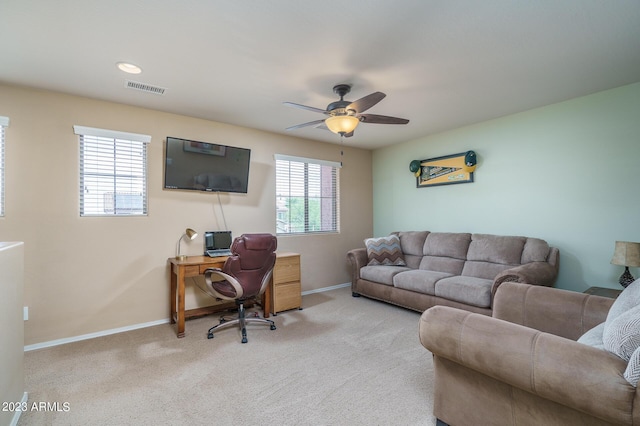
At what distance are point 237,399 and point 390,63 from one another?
9.34 ft

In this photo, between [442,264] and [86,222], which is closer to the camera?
[86,222]

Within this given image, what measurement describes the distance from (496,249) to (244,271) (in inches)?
122

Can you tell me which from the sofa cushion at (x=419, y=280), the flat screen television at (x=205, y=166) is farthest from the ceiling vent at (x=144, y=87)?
the sofa cushion at (x=419, y=280)

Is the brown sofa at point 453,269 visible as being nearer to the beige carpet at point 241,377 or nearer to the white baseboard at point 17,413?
the beige carpet at point 241,377

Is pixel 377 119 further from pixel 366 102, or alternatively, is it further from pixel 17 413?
pixel 17 413

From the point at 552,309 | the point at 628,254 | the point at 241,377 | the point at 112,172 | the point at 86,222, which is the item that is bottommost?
the point at 241,377

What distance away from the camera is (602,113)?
10.3 feet

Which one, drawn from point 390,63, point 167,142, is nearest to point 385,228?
point 390,63

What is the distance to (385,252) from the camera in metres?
4.52

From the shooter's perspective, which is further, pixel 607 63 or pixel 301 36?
pixel 607 63

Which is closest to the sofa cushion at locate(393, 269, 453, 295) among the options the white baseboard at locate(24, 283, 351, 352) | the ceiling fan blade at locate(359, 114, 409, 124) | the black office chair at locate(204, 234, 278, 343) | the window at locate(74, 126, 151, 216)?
the black office chair at locate(204, 234, 278, 343)

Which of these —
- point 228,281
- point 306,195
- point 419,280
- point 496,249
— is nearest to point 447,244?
point 496,249

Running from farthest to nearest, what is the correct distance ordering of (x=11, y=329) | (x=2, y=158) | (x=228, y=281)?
(x=228, y=281) < (x=2, y=158) < (x=11, y=329)

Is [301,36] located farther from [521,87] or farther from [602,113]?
[602,113]
